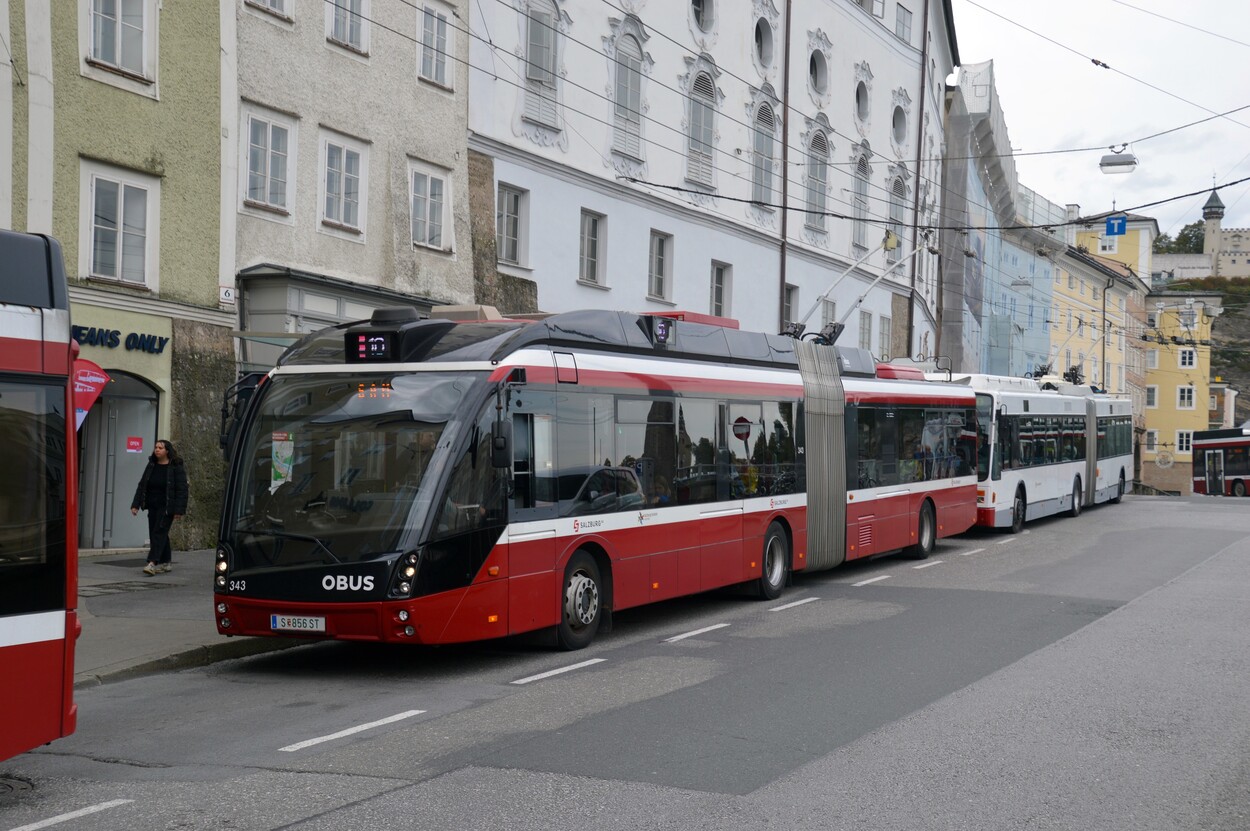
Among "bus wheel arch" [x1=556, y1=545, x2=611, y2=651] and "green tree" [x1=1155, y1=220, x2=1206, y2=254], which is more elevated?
"green tree" [x1=1155, y1=220, x2=1206, y2=254]

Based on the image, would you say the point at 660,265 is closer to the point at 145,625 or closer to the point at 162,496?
the point at 162,496

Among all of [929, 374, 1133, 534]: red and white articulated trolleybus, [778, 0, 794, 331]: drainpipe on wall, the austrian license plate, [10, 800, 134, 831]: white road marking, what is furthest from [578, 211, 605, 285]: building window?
[10, 800, 134, 831]: white road marking

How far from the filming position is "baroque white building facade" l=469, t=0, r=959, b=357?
25.4 metres

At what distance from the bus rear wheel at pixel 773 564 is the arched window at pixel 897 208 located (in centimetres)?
2837

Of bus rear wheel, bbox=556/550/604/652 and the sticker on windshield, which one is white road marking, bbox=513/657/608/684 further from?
the sticker on windshield

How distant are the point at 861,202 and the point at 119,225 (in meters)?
27.1

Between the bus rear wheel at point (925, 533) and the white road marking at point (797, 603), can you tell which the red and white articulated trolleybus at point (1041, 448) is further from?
the white road marking at point (797, 603)

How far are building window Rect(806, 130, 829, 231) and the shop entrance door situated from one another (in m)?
22.2

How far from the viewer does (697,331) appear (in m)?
14.7

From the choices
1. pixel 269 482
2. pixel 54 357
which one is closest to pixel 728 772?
pixel 54 357

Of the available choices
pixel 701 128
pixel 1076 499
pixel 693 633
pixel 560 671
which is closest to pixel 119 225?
pixel 693 633

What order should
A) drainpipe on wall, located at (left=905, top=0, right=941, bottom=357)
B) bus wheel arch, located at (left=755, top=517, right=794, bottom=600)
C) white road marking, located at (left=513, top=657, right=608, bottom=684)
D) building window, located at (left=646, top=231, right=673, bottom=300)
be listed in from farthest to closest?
drainpipe on wall, located at (left=905, top=0, right=941, bottom=357) < building window, located at (left=646, top=231, right=673, bottom=300) < bus wheel arch, located at (left=755, top=517, right=794, bottom=600) < white road marking, located at (left=513, top=657, right=608, bottom=684)

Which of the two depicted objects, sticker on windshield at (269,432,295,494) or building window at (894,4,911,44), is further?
building window at (894,4,911,44)

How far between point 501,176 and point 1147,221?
87.7 meters
